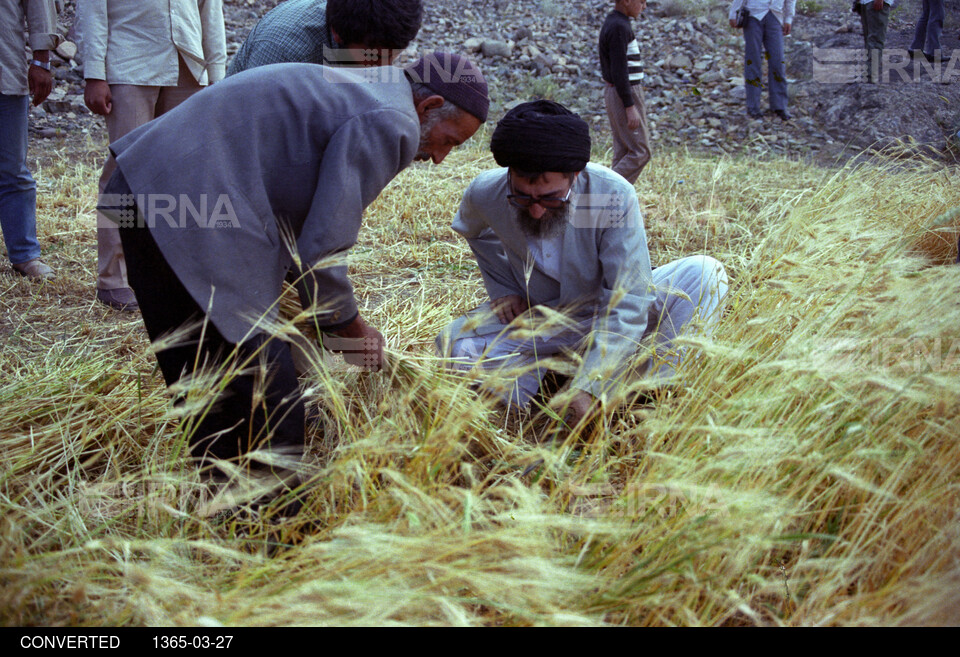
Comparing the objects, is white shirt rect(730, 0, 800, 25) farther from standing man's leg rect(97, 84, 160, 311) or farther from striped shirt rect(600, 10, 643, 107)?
standing man's leg rect(97, 84, 160, 311)

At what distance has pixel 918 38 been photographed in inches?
377

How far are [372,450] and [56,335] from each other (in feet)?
7.05

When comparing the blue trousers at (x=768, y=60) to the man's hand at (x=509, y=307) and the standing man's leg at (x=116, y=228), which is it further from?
the standing man's leg at (x=116, y=228)

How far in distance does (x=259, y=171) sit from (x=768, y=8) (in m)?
8.38

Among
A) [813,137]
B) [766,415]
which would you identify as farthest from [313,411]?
[813,137]

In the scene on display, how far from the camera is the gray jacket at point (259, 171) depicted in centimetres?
166

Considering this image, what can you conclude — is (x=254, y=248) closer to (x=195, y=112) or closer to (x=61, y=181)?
(x=195, y=112)

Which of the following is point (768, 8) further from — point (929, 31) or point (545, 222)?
point (545, 222)

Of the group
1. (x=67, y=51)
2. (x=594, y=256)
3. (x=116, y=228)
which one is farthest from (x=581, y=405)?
(x=67, y=51)

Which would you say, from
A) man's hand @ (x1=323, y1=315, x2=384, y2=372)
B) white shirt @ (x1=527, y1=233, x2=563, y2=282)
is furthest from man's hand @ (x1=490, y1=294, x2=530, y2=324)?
man's hand @ (x1=323, y1=315, x2=384, y2=372)

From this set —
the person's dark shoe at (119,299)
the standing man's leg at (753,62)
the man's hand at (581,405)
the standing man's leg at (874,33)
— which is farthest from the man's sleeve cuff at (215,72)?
the standing man's leg at (874,33)

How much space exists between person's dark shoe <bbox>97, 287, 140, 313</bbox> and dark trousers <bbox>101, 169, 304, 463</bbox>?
1616 millimetres

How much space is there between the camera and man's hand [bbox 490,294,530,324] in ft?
8.84

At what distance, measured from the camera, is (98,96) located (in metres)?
3.15
